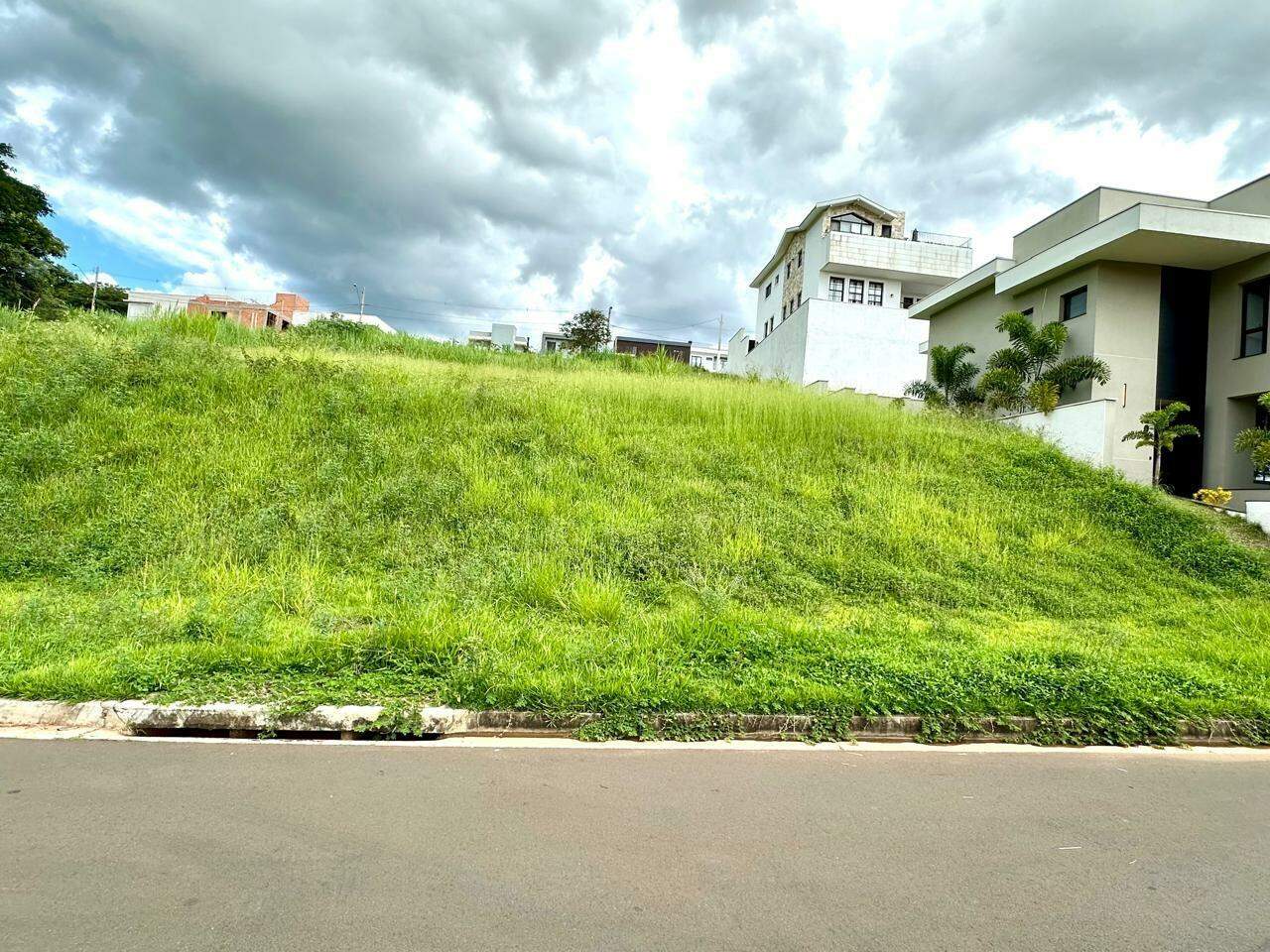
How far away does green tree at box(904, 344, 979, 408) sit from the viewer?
2008 centimetres

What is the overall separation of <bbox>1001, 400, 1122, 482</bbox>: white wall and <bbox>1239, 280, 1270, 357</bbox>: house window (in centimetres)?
523

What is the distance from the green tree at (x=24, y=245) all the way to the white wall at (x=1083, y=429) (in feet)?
147

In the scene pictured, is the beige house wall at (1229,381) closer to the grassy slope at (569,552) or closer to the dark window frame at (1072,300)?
the dark window frame at (1072,300)

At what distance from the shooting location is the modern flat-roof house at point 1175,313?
14898 millimetres

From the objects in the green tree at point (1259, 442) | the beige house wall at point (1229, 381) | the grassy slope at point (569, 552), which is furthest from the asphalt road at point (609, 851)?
the beige house wall at point (1229, 381)

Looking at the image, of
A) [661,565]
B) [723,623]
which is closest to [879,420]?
[661,565]

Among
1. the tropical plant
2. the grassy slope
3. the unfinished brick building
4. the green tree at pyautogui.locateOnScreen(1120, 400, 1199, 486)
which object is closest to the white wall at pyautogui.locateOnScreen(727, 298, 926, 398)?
the green tree at pyautogui.locateOnScreen(1120, 400, 1199, 486)

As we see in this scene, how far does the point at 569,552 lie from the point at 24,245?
42593 millimetres

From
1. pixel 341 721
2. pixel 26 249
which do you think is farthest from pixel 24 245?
pixel 341 721

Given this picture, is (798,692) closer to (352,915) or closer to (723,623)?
(723,623)

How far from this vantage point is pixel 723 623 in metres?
6.08

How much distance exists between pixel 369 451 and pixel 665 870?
8.60 metres

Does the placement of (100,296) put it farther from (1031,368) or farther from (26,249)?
(1031,368)

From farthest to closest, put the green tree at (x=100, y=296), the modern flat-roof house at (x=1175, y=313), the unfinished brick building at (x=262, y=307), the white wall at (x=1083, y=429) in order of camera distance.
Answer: the unfinished brick building at (x=262, y=307)
the green tree at (x=100, y=296)
the modern flat-roof house at (x=1175, y=313)
the white wall at (x=1083, y=429)
